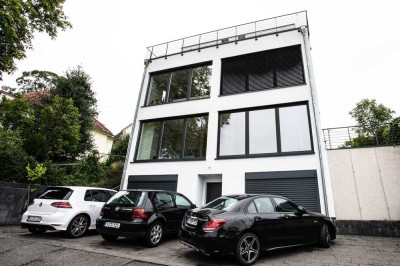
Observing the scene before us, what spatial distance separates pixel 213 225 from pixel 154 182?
25.5 ft

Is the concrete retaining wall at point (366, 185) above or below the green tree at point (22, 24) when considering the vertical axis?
below

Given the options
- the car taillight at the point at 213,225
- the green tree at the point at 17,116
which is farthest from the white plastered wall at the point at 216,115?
the green tree at the point at 17,116

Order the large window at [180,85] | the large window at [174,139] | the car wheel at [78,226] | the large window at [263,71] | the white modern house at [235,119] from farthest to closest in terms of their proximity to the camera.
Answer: the large window at [180,85]
the large window at [174,139]
the large window at [263,71]
the white modern house at [235,119]
the car wheel at [78,226]

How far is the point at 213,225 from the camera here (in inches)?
175

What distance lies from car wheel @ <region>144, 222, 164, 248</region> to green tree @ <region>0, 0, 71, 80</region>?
886 cm

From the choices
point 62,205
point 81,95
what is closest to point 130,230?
point 62,205

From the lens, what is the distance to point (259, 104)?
35.4 feet

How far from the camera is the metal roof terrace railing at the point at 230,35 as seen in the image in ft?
39.3

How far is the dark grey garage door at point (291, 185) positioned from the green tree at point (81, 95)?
16.5m

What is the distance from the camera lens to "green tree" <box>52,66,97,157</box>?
20.0 m

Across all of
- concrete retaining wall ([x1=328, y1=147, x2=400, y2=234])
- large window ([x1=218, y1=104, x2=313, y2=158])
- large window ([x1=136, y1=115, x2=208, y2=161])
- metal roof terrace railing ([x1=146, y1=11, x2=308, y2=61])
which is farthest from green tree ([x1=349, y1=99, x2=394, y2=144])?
large window ([x1=136, y1=115, x2=208, y2=161])

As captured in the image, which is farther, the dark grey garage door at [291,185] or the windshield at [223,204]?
the dark grey garage door at [291,185]

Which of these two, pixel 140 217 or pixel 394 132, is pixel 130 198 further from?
pixel 394 132

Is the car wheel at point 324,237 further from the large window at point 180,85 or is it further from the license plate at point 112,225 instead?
the large window at point 180,85
